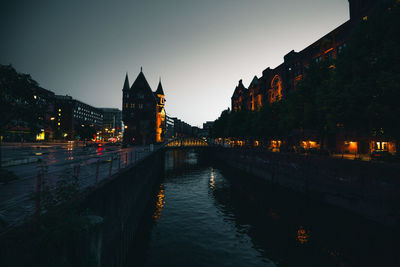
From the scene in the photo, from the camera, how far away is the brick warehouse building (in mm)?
36737

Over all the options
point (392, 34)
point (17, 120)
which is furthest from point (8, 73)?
point (392, 34)

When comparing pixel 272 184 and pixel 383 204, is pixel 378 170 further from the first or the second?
pixel 272 184

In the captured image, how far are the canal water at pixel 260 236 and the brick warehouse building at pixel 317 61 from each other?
22304mm

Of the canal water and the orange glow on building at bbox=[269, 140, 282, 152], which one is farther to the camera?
the orange glow on building at bbox=[269, 140, 282, 152]

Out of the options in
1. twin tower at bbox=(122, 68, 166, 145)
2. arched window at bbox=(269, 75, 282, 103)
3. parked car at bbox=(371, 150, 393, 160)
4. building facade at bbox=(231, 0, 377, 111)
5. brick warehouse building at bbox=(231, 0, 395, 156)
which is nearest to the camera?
parked car at bbox=(371, 150, 393, 160)

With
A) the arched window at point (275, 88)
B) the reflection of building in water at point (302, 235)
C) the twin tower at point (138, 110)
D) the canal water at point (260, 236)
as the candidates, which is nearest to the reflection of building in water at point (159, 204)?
the canal water at point (260, 236)

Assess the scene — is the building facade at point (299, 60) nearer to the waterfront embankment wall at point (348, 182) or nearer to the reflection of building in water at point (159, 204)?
the waterfront embankment wall at point (348, 182)

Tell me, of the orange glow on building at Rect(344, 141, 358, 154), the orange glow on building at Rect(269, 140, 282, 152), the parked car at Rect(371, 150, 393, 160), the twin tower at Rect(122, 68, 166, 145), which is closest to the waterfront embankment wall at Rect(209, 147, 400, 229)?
the parked car at Rect(371, 150, 393, 160)

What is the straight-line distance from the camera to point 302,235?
16.3 metres

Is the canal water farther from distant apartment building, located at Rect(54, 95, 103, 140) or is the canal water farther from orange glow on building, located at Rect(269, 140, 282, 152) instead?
distant apartment building, located at Rect(54, 95, 103, 140)

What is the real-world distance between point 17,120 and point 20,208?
8495mm

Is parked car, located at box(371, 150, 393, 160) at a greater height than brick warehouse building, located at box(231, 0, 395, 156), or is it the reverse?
brick warehouse building, located at box(231, 0, 395, 156)

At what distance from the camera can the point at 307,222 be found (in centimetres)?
1867

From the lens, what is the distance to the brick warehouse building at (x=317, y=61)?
3674cm
